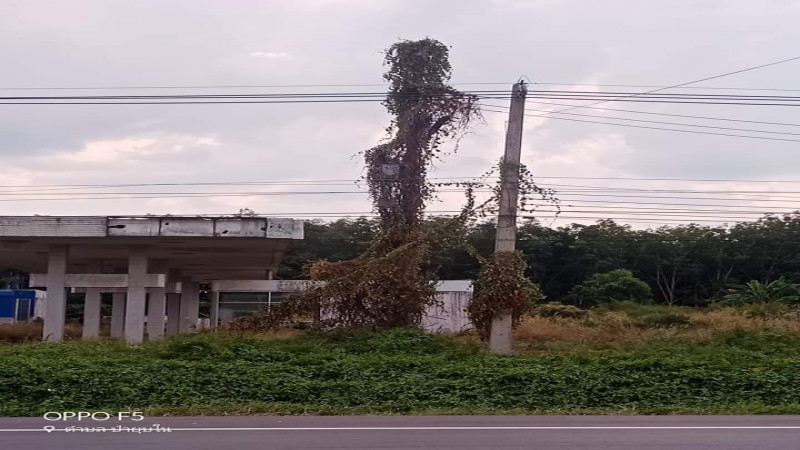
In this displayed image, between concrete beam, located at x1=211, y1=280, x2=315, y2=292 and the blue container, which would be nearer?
concrete beam, located at x1=211, y1=280, x2=315, y2=292

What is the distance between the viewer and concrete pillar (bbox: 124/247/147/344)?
24016 millimetres

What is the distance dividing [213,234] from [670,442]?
44.8ft

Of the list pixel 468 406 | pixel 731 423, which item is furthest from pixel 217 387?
pixel 731 423

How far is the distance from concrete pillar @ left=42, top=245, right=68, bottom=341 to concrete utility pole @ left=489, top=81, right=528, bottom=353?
12.4 metres

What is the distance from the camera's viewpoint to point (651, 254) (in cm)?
6031

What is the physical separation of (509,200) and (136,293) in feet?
36.3

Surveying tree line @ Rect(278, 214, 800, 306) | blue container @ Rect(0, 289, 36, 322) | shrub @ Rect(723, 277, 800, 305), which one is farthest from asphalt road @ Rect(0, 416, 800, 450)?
tree line @ Rect(278, 214, 800, 306)

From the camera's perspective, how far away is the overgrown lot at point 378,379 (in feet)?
49.2

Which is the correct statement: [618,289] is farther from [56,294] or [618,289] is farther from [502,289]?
[56,294]

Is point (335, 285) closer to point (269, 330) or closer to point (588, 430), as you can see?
point (269, 330)

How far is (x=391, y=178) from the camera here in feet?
74.5

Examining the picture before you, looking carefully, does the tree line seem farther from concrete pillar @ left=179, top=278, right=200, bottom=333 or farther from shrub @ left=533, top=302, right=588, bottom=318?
shrub @ left=533, top=302, right=588, bottom=318

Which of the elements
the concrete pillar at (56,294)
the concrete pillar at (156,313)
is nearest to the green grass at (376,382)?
the concrete pillar at (56,294)

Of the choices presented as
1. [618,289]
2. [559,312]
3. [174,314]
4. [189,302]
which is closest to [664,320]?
[559,312]
